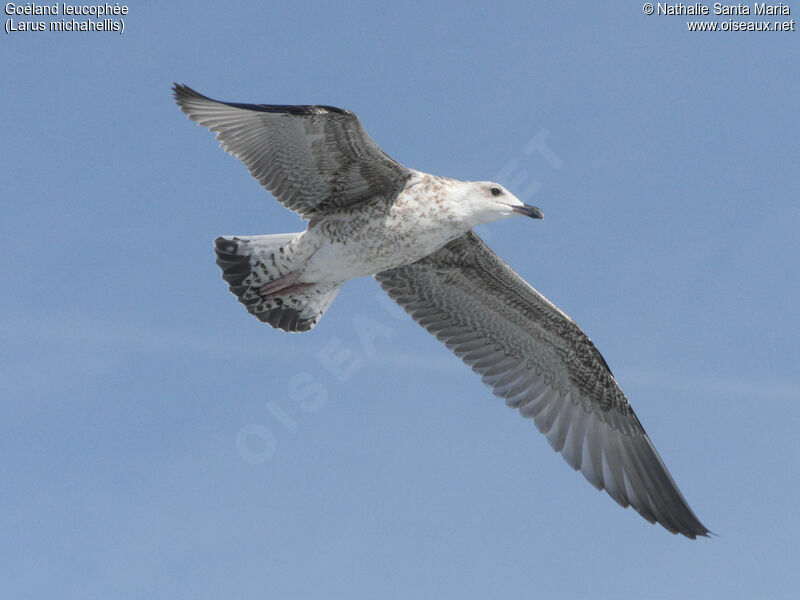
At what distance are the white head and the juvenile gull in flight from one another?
0.01m

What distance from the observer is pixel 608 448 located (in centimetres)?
1055

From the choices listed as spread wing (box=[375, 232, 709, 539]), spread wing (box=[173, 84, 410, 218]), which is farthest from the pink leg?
spread wing (box=[375, 232, 709, 539])

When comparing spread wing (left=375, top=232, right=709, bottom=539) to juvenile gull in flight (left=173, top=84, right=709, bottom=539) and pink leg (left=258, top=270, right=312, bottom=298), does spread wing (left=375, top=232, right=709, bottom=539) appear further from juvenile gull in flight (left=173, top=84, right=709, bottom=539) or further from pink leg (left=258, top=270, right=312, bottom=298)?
pink leg (left=258, top=270, right=312, bottom=298)

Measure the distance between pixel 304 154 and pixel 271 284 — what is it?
4.70ft

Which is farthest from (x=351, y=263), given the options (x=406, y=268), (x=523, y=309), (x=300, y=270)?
(x=523, y=309)

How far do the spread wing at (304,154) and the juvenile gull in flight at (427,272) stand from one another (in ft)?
0.04

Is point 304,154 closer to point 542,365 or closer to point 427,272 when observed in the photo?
point 427,272

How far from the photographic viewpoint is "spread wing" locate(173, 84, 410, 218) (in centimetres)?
849

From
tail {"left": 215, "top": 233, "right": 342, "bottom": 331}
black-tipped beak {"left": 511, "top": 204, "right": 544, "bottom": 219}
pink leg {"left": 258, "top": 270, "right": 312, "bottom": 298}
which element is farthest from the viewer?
pink leg {"left": 258, "top": 270, "right": 312, "bottom": 298}

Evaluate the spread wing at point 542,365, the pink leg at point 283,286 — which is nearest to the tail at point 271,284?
the pink leg at point 283,286

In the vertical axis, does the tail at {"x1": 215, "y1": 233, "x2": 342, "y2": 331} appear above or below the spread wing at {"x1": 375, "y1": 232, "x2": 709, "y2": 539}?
below

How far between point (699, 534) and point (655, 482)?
0.75 meters

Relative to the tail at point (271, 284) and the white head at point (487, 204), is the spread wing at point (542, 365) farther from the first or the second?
the white head at point (487, 204)

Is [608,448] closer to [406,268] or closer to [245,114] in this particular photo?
[406,268]
